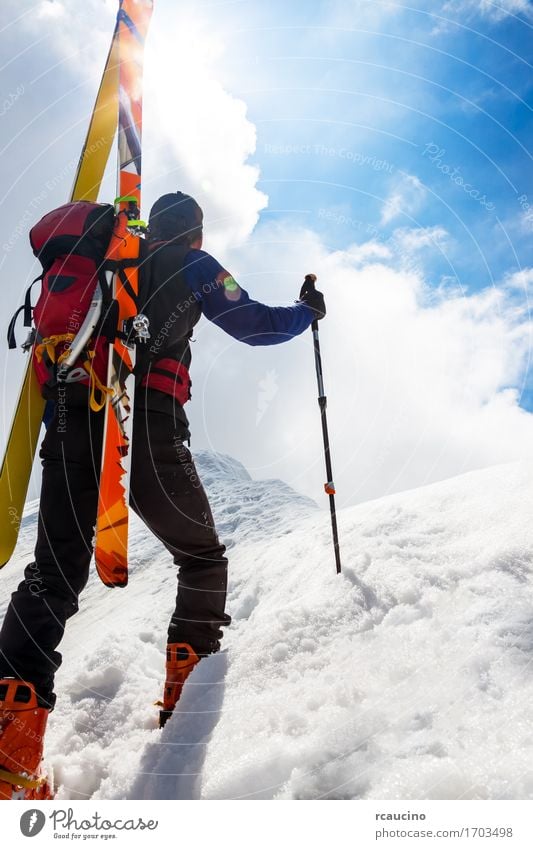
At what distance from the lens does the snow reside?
154 cm

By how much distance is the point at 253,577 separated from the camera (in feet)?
11.7

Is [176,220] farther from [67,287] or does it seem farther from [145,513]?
[145,513]

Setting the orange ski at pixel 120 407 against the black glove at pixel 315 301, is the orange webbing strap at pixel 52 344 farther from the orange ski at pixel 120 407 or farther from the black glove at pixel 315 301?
the black glove at pixel 315 301

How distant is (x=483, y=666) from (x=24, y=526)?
641cm

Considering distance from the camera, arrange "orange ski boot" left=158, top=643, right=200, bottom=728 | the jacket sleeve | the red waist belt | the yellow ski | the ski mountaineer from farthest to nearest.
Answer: the yellow ski, the jacket sleeve, the red waist belt, "orange ski boot" left=158, top=643, right=200, bottom=728, the ski mountaineer

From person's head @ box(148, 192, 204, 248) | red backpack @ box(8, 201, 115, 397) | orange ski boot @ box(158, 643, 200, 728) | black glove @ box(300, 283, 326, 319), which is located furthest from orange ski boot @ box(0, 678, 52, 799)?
black glove @ box(300, 283, 326, 319)

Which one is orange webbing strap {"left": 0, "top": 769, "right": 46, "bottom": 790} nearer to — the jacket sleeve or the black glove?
the jacket sleeve

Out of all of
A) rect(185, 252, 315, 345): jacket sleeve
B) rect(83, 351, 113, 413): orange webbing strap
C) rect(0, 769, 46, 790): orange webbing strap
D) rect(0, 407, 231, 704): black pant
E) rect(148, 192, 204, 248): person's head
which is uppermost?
rect(148, 192, 204, 248): person's head

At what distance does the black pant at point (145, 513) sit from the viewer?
7.42ft

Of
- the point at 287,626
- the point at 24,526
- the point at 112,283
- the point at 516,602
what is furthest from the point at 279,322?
the point at 24,526

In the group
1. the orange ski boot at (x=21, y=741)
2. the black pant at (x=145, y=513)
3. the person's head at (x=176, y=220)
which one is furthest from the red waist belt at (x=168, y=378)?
the orange ski boot at (x=21, y=741)

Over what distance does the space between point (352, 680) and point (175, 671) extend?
92 centimetres

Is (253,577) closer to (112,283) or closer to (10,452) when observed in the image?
(10,452)

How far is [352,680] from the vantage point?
1921 mm
